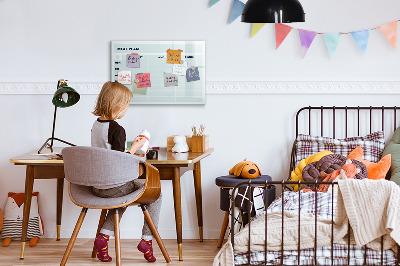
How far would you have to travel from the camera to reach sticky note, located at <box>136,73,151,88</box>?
4414 mm

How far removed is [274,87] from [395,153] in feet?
3.11

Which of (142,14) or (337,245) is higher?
(142,14)

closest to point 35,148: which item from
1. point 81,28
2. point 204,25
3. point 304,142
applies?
point 81,28

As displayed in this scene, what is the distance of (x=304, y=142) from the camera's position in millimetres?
4254

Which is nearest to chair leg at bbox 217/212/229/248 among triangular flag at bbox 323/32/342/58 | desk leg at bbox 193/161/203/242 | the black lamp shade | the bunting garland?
desk leg at bbox 193/161/203/242

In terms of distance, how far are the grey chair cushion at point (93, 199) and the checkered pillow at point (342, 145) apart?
52.3 inches

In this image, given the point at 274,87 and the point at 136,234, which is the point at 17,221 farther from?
the point at 274,87

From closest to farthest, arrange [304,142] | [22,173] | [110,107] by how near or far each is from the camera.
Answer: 1. [110,107]
2. [304,142]
3. [22,173]

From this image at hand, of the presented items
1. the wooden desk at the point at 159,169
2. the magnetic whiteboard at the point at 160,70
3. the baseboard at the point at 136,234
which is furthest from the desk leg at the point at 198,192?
the magnetic whiteboard at the point at 160,70

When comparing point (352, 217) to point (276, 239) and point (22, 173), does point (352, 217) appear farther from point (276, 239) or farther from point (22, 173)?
point (22, 173)

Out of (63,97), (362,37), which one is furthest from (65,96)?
(362,37)

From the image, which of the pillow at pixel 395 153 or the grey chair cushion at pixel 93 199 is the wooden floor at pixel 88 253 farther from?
the pillow at pixel 395 153

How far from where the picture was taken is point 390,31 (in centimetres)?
430

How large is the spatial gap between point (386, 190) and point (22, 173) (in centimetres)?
271
